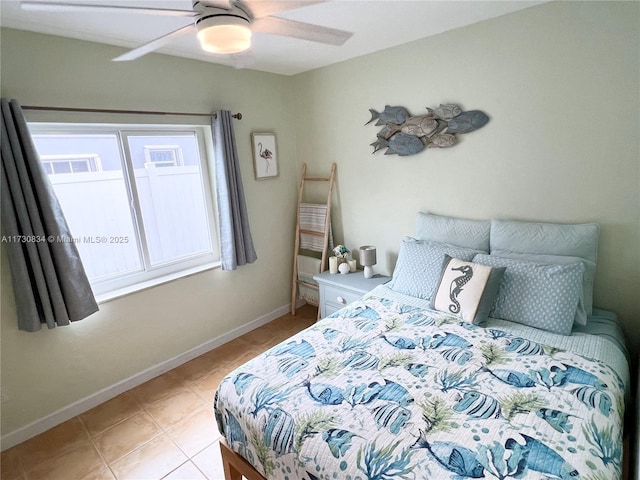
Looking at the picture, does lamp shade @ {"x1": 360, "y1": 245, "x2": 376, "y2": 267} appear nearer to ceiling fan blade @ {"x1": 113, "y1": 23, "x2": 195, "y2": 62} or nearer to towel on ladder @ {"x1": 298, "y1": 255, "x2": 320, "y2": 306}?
towel on ladder @ {"x1": 298, "y1": 255, "x2": 320, "y2": 306}

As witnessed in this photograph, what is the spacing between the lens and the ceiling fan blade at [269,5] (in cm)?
112

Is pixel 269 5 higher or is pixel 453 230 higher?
pixel 269 5

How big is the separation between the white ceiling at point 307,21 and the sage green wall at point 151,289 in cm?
13

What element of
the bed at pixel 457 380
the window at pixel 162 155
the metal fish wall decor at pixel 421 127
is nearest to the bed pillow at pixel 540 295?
the bed at pixel 457 380

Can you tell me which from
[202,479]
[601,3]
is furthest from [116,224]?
[601,3]

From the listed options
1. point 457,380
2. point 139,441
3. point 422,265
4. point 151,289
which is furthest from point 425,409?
point 151,289

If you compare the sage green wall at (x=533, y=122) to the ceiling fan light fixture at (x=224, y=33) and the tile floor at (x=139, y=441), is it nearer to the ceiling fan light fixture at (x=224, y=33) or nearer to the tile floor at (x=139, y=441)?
the ceiling fan light fixture at (x=224, y=33)

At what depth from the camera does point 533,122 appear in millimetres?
2107

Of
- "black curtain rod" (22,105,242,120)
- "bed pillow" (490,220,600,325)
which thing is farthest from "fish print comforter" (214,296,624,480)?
"black curtain rod" (22,105,242,120)

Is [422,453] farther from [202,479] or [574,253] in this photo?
[574,253]

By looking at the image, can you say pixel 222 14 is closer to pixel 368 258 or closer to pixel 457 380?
pixel 457 380

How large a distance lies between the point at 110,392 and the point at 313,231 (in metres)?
2.09

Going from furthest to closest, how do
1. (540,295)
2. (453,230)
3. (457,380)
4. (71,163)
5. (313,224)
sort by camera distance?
(313,224), (453,230), (71,163), (540,295), (457,380)

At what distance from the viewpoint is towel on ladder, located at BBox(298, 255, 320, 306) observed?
340cm
